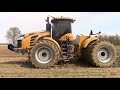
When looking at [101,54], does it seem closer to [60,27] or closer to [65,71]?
[60,27]

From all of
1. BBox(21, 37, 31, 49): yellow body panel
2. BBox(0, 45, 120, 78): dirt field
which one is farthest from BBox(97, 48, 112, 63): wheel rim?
BBox(21, 37, 31, 49): yellow body panel

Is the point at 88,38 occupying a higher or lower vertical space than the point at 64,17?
lower

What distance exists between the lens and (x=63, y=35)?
12656 mm

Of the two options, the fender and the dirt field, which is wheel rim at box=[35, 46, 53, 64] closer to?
the dirt field

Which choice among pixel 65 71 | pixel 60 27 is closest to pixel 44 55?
pixel 60 27

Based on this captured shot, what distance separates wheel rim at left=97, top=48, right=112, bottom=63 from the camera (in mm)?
12289

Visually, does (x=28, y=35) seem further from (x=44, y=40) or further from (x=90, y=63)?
(x=90, y=63)

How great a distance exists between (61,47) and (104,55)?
2.07 metres

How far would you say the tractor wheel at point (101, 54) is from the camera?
12055mm

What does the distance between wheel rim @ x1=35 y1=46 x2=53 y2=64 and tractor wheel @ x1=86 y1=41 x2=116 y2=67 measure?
1.82 m

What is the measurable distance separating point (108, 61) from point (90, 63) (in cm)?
85
